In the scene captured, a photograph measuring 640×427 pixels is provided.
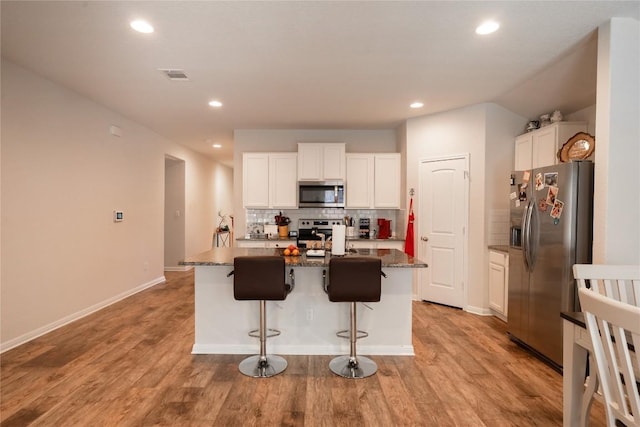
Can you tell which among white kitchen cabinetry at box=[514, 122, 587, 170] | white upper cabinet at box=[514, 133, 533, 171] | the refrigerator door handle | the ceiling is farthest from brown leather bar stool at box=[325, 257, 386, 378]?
white upper cabinet at box=[514, 133, 533, 171]

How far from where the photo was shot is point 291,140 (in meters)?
5.67

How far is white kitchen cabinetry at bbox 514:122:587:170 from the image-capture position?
140 inches

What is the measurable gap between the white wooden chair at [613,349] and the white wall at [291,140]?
15.2 feet

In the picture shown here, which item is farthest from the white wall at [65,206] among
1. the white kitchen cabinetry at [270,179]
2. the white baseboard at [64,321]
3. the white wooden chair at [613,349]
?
the white wooden chair at [613,349]

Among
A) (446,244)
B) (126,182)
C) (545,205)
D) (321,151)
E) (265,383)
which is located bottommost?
(265,383)

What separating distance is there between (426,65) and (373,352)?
2.69 meters

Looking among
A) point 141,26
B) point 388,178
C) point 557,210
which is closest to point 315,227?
point 388,178

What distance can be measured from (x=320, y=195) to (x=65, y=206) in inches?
128

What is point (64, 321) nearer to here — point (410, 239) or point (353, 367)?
point (353, 367)

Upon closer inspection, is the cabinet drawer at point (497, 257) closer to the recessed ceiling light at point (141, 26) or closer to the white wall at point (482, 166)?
the white wall at point (482, 166)

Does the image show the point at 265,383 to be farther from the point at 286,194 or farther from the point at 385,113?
the point at 385,113

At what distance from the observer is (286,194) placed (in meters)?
5.36

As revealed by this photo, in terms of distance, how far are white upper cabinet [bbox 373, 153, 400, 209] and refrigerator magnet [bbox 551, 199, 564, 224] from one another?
2.59m

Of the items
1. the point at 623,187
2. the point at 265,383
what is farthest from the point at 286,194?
the point at 623,187
